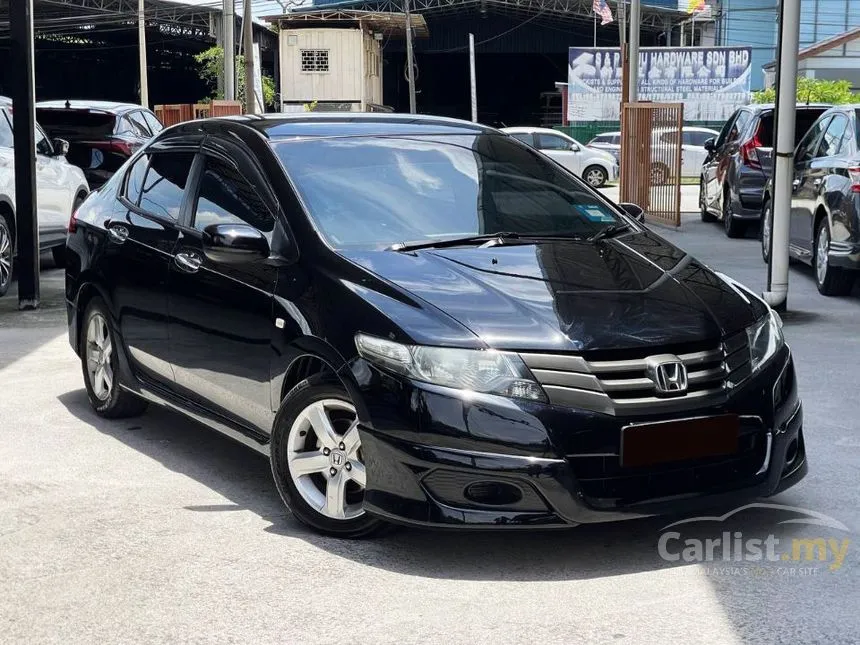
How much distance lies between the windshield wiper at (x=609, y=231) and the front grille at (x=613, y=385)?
47.5 inches

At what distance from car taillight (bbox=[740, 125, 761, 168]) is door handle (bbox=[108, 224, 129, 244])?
10.6 m

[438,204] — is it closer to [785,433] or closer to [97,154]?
[785,433]

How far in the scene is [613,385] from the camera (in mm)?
4152

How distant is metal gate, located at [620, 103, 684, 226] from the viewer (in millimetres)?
18250

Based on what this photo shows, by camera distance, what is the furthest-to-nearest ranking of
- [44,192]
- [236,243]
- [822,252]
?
[44,192] → [822,252] → [236,243]

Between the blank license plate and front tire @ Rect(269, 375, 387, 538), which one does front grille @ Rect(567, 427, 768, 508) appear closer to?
the blank license plate

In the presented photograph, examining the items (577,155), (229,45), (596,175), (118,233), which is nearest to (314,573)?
(118,233)

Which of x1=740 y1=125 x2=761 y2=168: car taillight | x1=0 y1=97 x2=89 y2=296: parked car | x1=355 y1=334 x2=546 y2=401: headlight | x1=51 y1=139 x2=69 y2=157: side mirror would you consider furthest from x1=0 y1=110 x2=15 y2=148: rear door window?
x1=355 y1=334 x2=546 y2=401: headlight

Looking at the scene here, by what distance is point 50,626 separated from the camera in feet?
12.6

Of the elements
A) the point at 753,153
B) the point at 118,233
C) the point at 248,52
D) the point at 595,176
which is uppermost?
the point at 248,52

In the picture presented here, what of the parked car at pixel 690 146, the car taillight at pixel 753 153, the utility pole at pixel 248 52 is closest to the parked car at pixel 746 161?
the car taillight at pixel 753 153

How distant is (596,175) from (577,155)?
735 millimetres

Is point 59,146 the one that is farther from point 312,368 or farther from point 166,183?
point 312,368

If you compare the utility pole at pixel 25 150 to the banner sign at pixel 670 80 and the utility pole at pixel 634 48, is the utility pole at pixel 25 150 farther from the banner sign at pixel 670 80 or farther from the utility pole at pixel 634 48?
the banner sign at pixel 670 80
